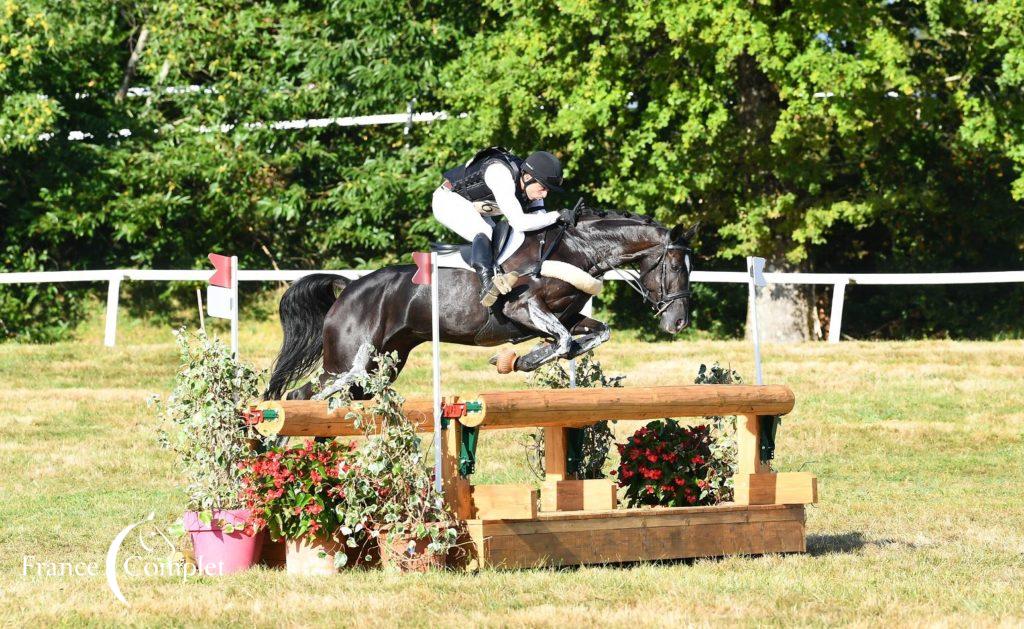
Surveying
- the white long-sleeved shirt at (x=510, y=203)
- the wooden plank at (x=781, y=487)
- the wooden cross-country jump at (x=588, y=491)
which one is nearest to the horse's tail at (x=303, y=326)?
the white long-sleeved shirt at (x=510, y=203)

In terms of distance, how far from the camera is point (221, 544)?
714cm

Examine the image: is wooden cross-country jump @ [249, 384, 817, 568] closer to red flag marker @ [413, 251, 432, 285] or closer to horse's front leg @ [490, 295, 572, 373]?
horse's front leg @ [490, 295, 572, 373]

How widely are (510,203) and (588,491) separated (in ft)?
6.09

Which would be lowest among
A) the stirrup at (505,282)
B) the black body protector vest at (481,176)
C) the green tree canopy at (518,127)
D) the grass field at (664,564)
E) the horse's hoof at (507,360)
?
the grass field at (664,564)

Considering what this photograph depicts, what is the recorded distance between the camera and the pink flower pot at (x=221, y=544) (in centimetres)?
709

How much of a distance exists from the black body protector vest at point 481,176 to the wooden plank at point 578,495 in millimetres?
1888

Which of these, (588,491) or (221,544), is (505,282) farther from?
(221,544)

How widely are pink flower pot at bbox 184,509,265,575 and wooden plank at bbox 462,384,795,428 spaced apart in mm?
1188

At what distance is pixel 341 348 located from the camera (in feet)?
29.7

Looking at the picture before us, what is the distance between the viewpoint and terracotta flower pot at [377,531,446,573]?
22.9 ft

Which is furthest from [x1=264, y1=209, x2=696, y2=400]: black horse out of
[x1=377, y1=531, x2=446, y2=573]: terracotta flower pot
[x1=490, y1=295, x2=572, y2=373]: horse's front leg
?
[x1=377, y1=531, x2=446, y2=573]: terracotta flower pot

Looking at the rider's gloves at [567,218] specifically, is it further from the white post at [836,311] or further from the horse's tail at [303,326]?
the white post at [836,311]

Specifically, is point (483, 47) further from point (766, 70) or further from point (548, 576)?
point (548, 576)

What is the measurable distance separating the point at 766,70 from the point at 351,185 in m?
6.29
